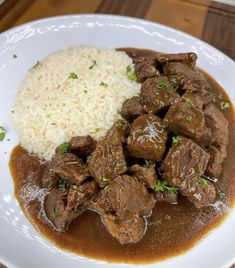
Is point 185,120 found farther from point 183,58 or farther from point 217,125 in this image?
point 183,58

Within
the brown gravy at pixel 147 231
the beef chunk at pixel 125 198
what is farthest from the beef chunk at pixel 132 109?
the brown gravy at pixel 147 231

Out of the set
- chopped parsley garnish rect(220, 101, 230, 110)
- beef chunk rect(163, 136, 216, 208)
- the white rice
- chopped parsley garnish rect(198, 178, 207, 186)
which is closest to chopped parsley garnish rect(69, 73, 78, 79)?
the white rice

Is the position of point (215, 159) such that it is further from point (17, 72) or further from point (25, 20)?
point (25, 20)

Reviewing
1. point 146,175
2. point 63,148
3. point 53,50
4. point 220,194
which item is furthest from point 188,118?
point 53,50

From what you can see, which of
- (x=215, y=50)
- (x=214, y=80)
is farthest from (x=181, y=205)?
(x=215, y=50)

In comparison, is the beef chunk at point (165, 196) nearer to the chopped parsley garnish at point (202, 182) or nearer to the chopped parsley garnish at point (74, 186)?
the chopped parsley garnish at point (202, 182)
